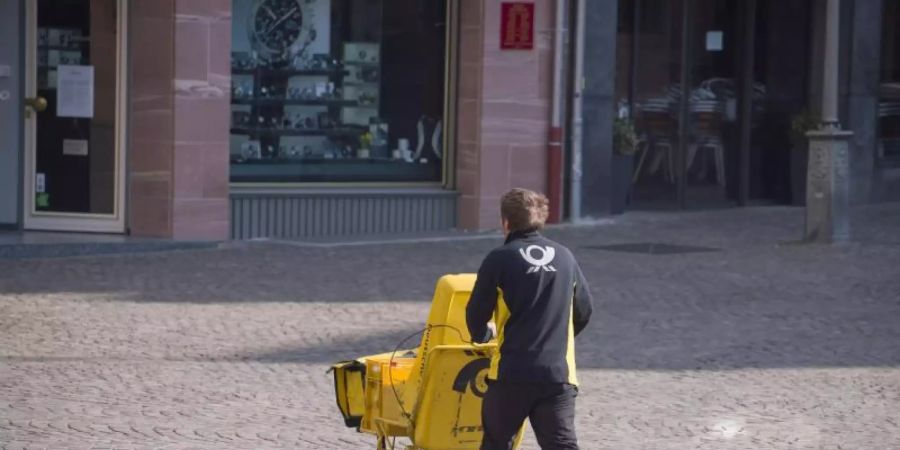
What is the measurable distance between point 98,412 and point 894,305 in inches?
270

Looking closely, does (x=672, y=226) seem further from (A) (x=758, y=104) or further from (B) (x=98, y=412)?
(B) (x=98, y=412)

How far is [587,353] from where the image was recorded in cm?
1058

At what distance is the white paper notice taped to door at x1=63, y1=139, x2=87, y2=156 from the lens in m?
15.8

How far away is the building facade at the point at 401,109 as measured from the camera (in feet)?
51.0

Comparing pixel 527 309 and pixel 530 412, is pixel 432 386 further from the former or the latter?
pixel 527 309

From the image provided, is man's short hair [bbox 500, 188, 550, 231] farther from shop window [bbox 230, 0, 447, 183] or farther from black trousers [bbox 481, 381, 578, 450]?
shop window [bbox 230, 0, 447, 183]

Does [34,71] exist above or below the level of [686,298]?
above

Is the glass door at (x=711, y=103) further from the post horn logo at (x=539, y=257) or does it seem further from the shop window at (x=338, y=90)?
the post horn logo at (x=539, y=257)

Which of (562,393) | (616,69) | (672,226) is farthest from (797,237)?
(562,393)

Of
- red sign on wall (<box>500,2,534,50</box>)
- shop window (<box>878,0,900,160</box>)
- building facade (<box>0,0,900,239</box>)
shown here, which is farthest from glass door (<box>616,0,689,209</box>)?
shop window (<box>878,0,900,160</box>)

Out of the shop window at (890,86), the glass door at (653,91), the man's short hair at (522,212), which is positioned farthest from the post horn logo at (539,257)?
the shop window at (890,86)

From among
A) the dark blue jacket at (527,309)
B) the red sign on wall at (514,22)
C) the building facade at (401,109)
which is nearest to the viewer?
the dark blue jacket at (527,309)

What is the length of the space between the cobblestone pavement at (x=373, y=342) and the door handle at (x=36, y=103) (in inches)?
77.6

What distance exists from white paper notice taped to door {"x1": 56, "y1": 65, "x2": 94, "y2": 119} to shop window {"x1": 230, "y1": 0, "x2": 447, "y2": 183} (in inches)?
60.4
